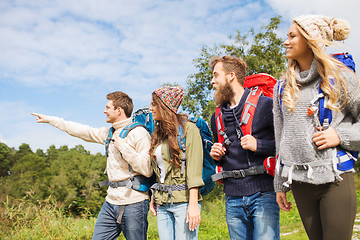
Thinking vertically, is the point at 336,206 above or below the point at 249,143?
below

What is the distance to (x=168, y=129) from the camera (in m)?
2.99

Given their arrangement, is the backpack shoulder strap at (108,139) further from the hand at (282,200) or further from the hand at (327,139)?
the hand at (327,139)

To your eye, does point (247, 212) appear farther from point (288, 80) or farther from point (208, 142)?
point (288, 80)

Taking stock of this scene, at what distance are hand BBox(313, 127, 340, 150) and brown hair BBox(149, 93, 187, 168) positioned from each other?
1.32 meters

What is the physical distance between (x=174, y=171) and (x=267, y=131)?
0.93 m

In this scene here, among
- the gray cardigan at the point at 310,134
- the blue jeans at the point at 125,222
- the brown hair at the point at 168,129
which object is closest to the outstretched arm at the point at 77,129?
the blue jeans at the point at 125,222

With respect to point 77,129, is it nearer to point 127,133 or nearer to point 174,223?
point 127,133

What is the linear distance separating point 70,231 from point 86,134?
3.17 metres

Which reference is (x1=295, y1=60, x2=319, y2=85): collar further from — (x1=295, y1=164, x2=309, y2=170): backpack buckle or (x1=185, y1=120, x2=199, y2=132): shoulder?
(x1=185, y1=120, x2=199, y2=132): shoulder

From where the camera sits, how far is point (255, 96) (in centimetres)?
270

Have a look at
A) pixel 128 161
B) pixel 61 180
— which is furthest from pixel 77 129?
pixel 61 180

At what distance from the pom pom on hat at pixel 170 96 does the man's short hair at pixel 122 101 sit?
0.71 meters

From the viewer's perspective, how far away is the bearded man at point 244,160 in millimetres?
2432

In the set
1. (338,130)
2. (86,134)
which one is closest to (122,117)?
(86,134)
